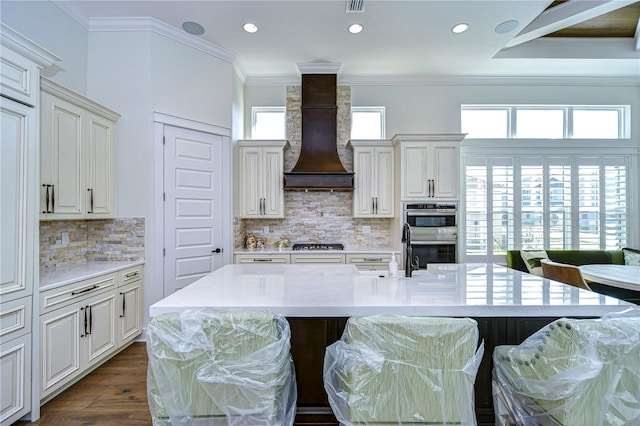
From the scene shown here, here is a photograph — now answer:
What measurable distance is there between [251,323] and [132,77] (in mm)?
3407

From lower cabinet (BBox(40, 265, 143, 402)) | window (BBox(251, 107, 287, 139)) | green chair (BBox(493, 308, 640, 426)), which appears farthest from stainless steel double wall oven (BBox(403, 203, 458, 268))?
lower cabinet (BBox(40, 265, 143, 402))

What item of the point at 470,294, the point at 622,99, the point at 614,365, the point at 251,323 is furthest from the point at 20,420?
the point at 622,99

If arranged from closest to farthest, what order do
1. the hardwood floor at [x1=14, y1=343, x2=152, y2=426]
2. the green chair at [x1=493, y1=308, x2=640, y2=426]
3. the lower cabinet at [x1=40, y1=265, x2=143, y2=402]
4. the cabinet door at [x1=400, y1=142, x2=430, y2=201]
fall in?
the green chair at [x1=493, y1=308, x2=640, y2=426] < the hardwood floor at [x1=14, y1=343, x2=152, y2=426] < the lower cabinet at [x1=40, y1=265, x2=143, y2=402] < the cabinet door at [x1=400, y1=142, x2=430, y2=201]

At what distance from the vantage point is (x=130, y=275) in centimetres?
306

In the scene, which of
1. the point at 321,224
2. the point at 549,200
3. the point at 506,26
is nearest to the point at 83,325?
the point at 321,224

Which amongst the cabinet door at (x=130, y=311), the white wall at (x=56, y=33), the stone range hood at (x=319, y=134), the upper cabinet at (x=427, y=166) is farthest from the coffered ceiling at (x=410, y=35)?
the cabinet door at (x=130, y=311)

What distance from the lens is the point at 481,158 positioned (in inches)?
184

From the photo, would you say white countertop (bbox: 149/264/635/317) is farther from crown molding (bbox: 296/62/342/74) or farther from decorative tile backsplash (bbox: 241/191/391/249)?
crown molding (bbox: 296/62/342/74)

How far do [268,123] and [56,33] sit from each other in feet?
8.54

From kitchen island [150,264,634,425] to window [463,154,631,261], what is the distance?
2921mm

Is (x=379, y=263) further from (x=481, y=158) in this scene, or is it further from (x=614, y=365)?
(x=614, y=365)

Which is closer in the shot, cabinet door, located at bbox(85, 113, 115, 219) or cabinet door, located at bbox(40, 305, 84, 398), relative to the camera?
cabinet door, located at bbox(40, 305, 84, 398)

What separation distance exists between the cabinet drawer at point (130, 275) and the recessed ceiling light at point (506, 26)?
4888mm

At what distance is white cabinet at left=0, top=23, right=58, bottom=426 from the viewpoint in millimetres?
1840
